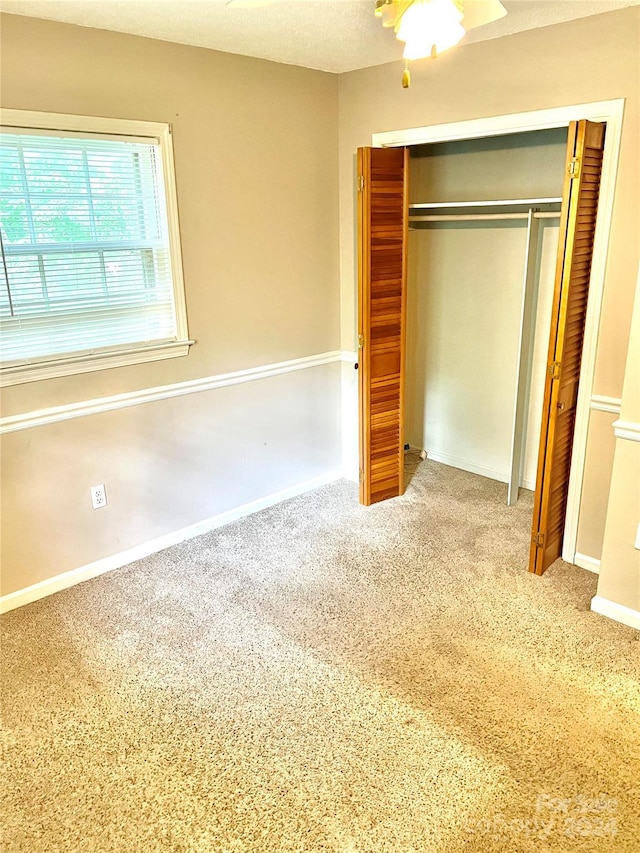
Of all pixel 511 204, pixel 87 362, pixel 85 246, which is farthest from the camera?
pixel 511 204

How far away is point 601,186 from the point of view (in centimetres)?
257

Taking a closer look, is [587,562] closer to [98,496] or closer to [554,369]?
[554,369]

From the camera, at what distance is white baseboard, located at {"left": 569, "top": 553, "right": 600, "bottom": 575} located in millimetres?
2963

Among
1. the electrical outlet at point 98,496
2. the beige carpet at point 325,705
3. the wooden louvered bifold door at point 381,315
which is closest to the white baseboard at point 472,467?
the wooden louvered bifold door at point 381,315

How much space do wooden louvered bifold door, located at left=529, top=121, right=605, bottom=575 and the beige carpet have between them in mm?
283

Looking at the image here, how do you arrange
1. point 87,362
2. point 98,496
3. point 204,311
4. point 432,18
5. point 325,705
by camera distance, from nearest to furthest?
1. point 432,18
2. point 325,705
3. point 87,362
4. point 98,496
5. point 204,311

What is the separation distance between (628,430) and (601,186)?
1.06 m

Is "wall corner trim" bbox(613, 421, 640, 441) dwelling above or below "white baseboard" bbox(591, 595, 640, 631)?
above

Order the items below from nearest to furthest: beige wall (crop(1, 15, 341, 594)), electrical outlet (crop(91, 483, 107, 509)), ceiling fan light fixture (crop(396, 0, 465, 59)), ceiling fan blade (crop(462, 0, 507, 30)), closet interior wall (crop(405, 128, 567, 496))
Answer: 1. ceiling fan light fixture (crop(396, 0, 465, 59))
2. ceiling fan blade (crop(462, 0, 507, 30))
3. beige wall (crop(1, 15, 341, 594))
4. electrical outlet (crop(91, 483, 107, 509))
5. closet interior wall (crop(405, 128, 567, 496))

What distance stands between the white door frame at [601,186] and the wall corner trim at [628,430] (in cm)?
35

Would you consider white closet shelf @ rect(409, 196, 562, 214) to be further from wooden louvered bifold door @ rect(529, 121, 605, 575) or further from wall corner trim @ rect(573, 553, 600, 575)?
wall corner trim @ rect(573, 553, 600, 575)

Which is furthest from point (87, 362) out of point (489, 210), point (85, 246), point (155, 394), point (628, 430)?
point (489, 210)

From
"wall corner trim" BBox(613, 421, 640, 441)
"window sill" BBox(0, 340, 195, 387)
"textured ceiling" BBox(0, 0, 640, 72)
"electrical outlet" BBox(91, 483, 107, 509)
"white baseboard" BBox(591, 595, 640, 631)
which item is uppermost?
"textured ceiling" BBox(0, 0, 640, 72)

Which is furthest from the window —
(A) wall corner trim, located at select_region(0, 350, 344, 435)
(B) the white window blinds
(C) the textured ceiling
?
(C) the textured ceiling
